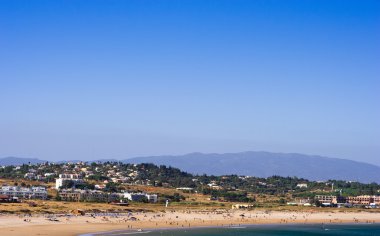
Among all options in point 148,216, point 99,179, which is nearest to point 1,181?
point 99,179

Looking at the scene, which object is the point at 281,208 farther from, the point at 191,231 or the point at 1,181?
the point at 1,181

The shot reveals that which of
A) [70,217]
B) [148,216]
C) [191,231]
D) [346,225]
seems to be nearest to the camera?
[191,231]

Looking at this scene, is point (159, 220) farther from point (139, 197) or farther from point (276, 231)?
point (139, 197)

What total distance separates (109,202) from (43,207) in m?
25.5

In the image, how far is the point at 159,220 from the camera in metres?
106

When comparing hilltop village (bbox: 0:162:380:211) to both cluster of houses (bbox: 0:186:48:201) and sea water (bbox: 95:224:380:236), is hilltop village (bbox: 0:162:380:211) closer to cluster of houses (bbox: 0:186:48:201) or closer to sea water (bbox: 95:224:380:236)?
cluster of houses (bbox: 0:186:48:201)

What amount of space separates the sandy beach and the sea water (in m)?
4.65

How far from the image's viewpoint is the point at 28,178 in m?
186

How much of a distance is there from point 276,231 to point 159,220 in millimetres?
19076

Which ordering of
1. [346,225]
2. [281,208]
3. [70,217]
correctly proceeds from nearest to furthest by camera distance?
1. [70,217]
2. [346,225]
3. [281,208]

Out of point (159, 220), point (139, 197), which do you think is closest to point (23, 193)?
point (139, 197)

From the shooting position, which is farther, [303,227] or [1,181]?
[1,181]

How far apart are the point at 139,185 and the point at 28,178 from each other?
3057 cm

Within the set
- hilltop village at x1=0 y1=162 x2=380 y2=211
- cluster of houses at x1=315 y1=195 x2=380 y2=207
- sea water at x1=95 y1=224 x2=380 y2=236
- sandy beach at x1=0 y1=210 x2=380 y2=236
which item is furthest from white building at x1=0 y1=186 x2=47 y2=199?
cluster of houses at x1=315 y1=195 x2=380 y2=207
